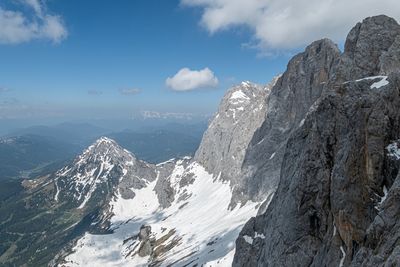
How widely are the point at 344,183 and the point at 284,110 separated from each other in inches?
4982

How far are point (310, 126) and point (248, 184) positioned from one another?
11354cm

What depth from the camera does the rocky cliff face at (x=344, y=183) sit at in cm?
2625

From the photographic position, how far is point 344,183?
30.9 m

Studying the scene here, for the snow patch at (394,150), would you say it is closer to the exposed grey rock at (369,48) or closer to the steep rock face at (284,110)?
the exposed grey rock at (369,48)

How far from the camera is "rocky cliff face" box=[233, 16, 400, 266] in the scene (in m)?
26.2

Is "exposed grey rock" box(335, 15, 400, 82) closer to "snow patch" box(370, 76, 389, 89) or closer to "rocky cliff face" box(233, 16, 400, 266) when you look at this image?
"rocky cliff face" box(233, 16, 400, 266)

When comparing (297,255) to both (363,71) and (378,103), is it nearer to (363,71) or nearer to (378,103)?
(378,103)

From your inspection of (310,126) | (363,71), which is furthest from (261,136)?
(310,126)

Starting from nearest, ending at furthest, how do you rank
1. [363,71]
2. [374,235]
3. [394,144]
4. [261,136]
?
[374,235], [394,144], [363,71], [261,136]

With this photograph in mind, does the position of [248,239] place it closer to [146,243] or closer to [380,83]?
[380,83]

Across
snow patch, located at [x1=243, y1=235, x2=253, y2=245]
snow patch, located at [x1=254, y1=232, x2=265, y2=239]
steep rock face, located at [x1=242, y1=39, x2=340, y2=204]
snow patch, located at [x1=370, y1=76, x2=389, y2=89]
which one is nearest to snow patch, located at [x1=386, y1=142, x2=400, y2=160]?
snow patch, located at [x1=370, y1=76, x2=389, y2=89]

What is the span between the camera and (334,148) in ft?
115

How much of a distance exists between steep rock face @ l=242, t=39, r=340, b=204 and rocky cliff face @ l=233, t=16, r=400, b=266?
81023mm

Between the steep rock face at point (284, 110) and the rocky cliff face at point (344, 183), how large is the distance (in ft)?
266
